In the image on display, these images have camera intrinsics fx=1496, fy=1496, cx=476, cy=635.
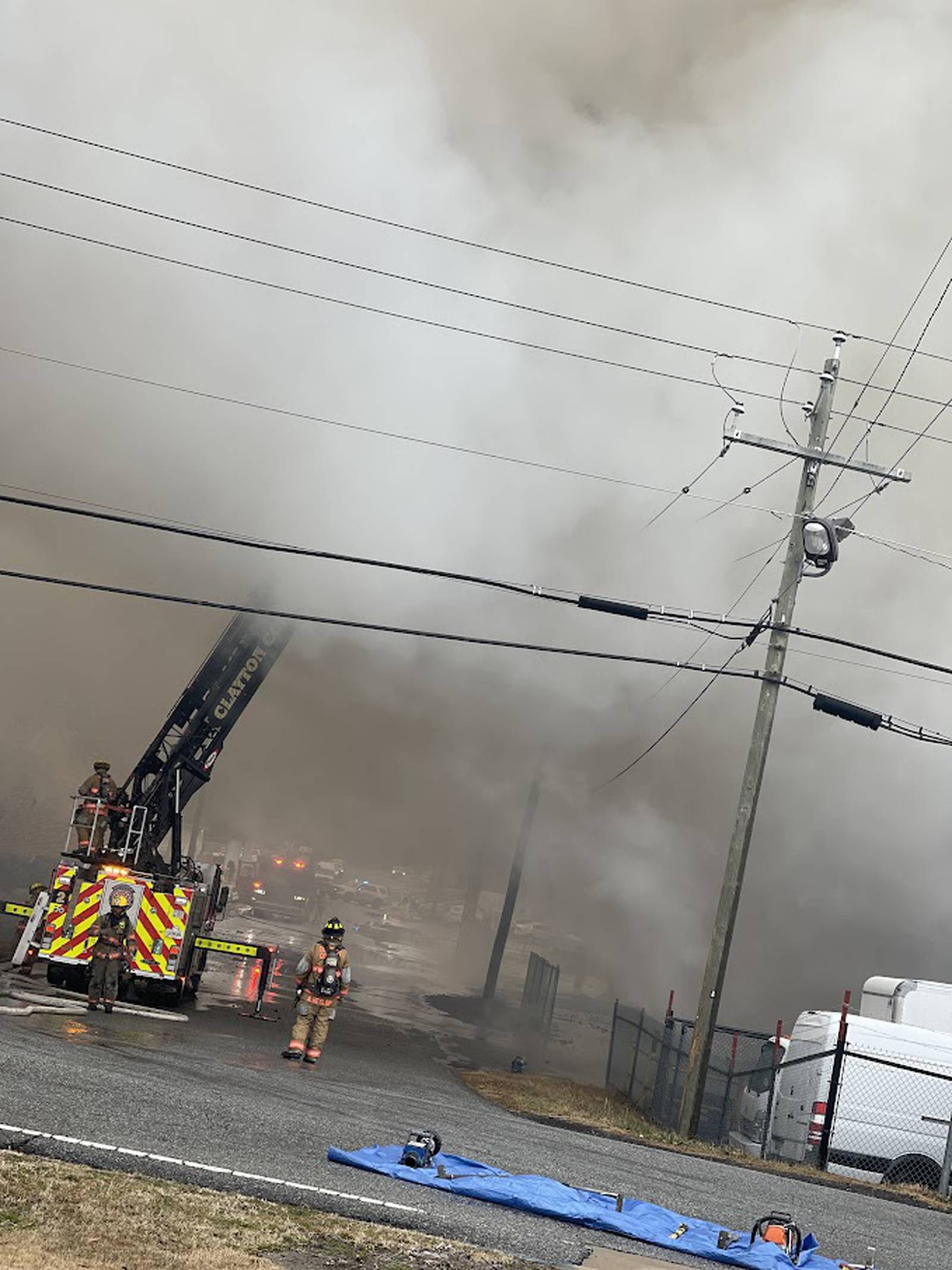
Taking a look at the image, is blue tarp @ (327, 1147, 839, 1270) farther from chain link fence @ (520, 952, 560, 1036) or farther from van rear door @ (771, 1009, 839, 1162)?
chain link fence @ (520, 952, 560, 1036)

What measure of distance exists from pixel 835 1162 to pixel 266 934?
84.1ft

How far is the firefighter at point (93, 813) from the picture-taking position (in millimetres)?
19234

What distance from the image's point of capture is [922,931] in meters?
33.3

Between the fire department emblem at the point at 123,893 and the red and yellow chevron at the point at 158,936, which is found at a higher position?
the fire department emblem at the point at 123,893

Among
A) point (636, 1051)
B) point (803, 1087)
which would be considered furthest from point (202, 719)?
point (803, 1087)

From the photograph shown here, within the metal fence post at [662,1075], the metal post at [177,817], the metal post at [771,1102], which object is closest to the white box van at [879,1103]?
the metal post at [771,1102]

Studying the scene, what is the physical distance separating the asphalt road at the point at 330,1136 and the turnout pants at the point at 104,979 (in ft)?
1.21

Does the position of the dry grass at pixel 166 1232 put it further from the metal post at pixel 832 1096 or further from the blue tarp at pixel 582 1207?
the metal post at pixel 832 1096

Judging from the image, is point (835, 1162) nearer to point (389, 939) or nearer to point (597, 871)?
point (597, 871)

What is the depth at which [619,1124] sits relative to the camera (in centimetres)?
1524

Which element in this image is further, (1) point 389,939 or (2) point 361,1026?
(1) point 389,939

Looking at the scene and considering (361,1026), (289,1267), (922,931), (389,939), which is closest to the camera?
(289,1267)

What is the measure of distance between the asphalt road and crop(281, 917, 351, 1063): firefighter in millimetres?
258

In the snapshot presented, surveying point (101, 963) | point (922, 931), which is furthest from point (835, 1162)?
point (922, 931)
